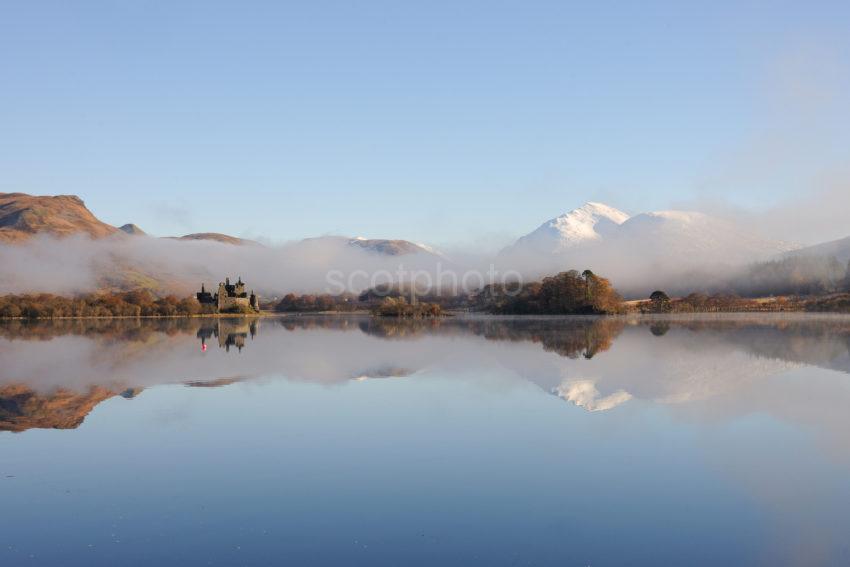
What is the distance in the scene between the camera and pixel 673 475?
548 inches

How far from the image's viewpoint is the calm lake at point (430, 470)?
1025 cm

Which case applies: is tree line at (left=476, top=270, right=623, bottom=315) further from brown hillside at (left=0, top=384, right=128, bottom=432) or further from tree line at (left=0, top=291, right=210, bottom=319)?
brown hillside at (left=0, top=384, right=128, bottom=432)

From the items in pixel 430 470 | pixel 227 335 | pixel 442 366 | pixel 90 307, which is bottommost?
pixel 430 470

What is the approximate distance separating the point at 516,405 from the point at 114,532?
14379mm

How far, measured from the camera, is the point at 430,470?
1441cm

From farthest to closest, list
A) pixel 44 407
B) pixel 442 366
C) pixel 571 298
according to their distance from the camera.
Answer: pixel 571 298 → pixel 442 366 → pixel 44 407

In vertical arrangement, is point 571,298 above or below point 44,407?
above

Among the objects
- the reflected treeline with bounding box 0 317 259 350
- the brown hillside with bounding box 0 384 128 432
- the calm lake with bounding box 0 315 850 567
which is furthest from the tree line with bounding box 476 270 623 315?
the brown hillside with bounding box 0 384 128 432

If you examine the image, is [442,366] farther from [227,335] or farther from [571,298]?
[571,298]

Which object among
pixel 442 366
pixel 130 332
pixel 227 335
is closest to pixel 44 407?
pixel 442 366

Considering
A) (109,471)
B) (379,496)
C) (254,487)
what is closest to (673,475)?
(379,496)

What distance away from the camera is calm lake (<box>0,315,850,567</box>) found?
10250 mm

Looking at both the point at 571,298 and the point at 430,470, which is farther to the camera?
the point at 571,298

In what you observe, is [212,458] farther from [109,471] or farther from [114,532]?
[114,532]
